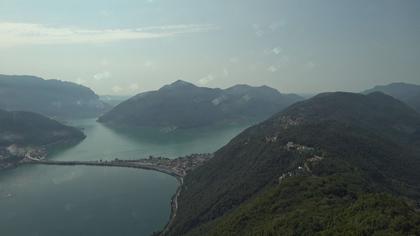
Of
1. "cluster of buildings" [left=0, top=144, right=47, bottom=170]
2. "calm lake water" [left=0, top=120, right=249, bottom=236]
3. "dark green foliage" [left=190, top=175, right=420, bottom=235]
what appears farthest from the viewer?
"cluster of buildings" [left=0, top=144, right=47, bottom=170]

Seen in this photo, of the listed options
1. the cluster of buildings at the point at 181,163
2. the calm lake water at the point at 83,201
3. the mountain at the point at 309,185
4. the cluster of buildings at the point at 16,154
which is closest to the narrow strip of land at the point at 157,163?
the cluster of buildings at the point at 181,163

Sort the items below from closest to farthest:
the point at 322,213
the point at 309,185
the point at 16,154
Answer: the point at 322,213 → the point at 309,185 → the point at 16,154

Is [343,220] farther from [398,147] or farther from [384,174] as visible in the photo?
[398,147]

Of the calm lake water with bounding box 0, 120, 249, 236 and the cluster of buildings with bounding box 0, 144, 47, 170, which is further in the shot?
the cluster of buildings with bounding box 0, 144, 47, 170

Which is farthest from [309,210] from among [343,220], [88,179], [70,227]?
[88,179]

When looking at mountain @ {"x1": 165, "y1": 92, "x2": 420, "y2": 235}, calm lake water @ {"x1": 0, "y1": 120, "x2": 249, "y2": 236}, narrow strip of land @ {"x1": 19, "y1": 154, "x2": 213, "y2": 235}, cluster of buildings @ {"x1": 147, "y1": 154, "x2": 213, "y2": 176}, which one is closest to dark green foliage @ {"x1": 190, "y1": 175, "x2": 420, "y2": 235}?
mountain @ {"x1": 165, "y1": 92, "x2": 420, "y2": 235}

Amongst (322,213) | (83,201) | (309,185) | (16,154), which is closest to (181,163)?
(83,201)

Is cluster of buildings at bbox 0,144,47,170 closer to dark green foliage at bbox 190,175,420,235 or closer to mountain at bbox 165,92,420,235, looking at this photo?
mountain at bbox 165,92,420,235

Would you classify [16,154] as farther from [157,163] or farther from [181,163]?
[181,163]
